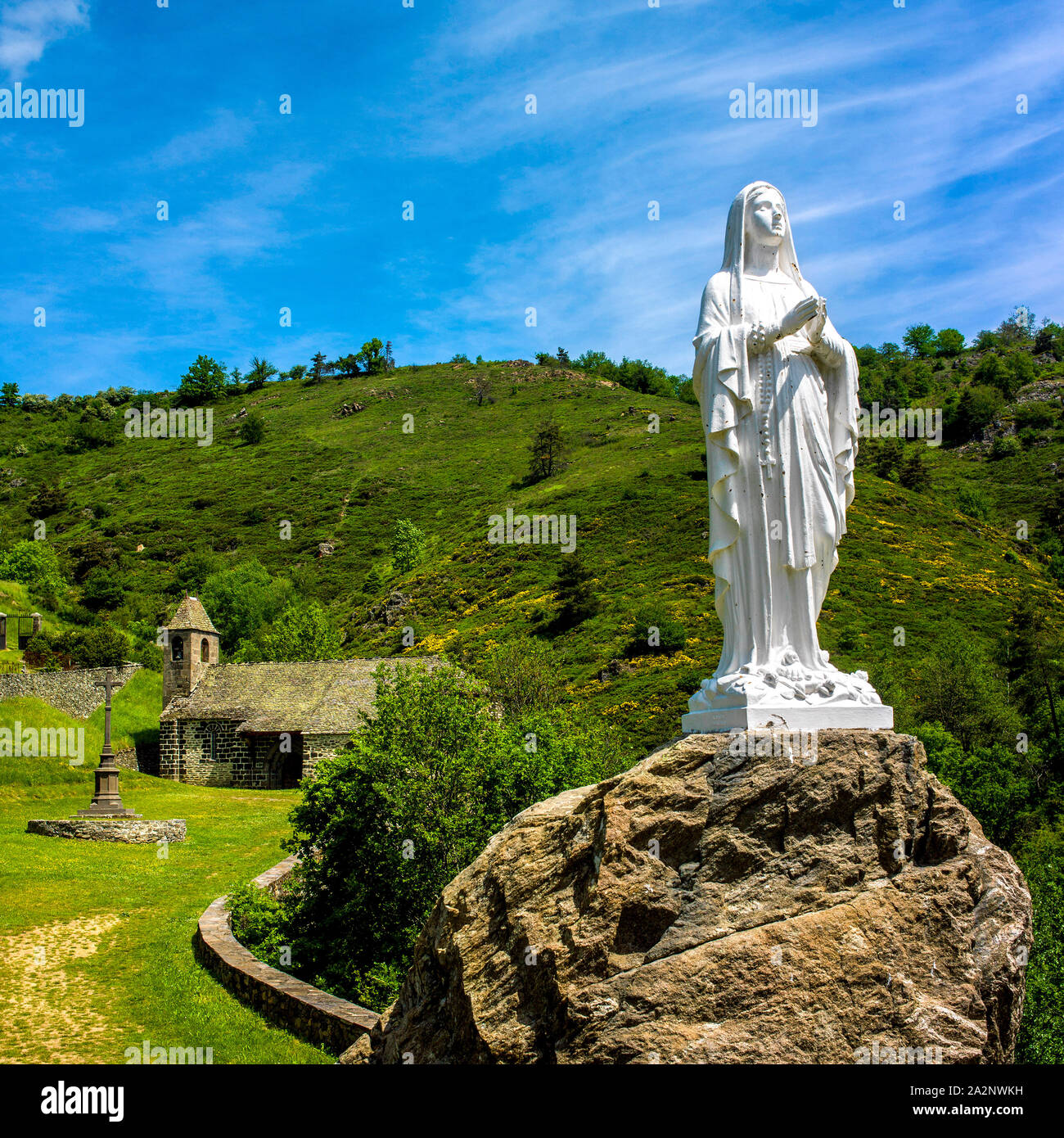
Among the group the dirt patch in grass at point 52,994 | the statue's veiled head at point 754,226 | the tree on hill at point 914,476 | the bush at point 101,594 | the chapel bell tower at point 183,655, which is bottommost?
the dirt patch in grass at point 52,994

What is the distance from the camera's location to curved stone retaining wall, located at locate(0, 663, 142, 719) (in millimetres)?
44969

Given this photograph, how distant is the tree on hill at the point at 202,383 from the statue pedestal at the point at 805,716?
143 meters

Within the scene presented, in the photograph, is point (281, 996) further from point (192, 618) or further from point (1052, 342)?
point (1052, 342)

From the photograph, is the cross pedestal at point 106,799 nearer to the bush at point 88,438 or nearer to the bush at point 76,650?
the bush at point 76,650

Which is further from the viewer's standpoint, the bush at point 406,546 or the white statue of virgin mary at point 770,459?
the bush at point 406,546

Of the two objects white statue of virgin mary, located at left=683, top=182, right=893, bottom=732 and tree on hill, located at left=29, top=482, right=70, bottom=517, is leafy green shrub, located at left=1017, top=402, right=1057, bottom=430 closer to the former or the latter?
white statue of virgin mary, located at left=683, top=182, right=893, bottom=732

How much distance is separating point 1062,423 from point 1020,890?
3398 inches

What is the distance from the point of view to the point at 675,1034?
16.3 ft

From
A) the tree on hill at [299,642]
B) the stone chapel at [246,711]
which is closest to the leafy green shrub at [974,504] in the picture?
the stone chapel at [246,711]

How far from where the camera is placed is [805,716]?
18.7 feet

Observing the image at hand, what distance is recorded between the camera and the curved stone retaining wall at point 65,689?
4497cm

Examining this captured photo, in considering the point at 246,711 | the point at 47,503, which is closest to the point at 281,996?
the point at 246,711

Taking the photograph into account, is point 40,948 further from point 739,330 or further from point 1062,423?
point 1062,423

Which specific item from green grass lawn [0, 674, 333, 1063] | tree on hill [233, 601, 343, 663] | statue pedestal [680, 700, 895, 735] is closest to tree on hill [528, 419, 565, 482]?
tree on hill [233, 601, 343, 663]
